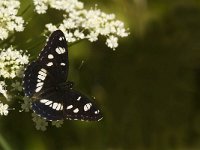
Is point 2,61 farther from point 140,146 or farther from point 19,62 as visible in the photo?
point 140,146

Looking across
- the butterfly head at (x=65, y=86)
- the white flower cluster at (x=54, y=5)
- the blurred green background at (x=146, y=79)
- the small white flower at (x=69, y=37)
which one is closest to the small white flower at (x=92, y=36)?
the small white flower at (x=69, y=37)

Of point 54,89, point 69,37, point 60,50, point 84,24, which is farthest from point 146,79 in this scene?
point 54,89

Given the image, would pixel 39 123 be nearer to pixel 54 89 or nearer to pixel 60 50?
pixel 54 89

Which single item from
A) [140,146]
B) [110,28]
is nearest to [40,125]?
[110,28]

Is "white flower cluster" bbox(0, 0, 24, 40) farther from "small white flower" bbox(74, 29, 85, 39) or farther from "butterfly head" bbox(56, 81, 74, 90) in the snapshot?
"butterfly head" bbox(56, 81, 74, 90)

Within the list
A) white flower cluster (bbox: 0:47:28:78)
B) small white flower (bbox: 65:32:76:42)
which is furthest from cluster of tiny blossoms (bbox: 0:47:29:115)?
small white flower (bbox: 65:32:76:42)
